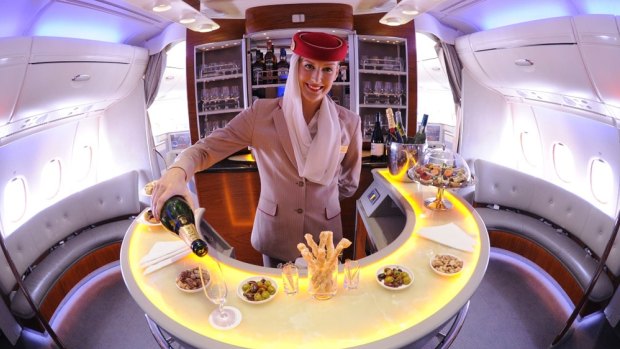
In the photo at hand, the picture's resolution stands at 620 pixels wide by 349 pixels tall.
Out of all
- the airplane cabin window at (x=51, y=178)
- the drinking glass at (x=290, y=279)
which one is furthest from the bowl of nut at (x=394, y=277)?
the airplane cabin window at (x=51, y=178)

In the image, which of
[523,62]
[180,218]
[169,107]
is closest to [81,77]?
[180,218]

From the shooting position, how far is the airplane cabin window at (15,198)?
11.7ft

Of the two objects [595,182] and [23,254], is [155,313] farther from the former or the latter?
[595,182]

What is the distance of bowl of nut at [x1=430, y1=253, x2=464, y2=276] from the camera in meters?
1.57

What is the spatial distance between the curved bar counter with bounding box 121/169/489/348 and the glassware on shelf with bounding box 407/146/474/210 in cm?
45

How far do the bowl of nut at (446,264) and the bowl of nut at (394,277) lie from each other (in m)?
0.16

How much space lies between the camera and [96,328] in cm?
344

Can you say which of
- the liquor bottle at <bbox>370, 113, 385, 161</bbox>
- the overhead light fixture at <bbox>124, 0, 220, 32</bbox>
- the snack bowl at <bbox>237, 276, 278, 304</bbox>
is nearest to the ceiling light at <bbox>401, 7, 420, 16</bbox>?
the overhead light fixture at <bbox>124, 0, 220, 32</bbox>

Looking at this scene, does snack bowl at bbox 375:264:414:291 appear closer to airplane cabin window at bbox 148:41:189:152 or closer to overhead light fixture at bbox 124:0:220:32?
overhead light fixture at bbox 124:0:220:32

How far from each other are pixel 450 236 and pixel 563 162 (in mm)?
4045

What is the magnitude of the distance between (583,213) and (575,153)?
89 cm

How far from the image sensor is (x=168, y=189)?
1480 millimetres

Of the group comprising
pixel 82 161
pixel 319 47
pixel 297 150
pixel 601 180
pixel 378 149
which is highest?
pixel 319 47

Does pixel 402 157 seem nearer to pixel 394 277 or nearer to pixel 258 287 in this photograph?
pixel 394 277
